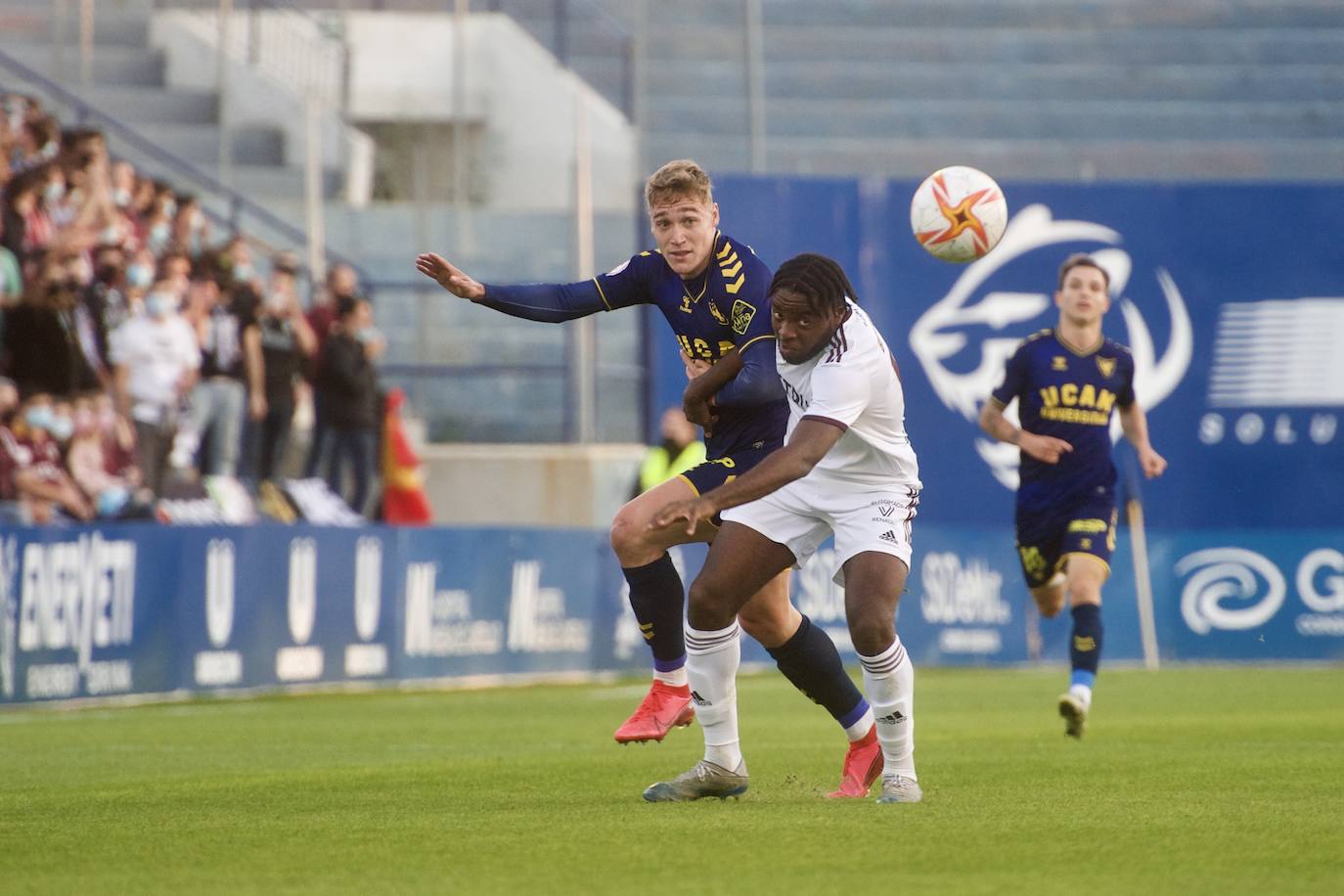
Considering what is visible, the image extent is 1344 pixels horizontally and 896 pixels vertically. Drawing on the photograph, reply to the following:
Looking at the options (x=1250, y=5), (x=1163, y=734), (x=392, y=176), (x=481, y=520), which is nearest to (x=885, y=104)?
(x=1250, y=5)

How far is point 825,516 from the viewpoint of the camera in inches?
302

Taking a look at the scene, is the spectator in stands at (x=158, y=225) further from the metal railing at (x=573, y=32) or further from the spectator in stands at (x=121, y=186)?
the metal railing at (x=573, y=32)

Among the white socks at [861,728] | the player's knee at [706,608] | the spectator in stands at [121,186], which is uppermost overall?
the spectator in stands at [121,186]

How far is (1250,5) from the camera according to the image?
32.5 meters

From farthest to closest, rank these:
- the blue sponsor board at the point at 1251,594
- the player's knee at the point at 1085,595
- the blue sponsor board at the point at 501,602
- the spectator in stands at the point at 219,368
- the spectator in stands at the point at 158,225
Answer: the blue sponsor board at the point at 1251,594 < the spectator in stands at the point at 158,225 < the spectator in stands at the point at 219,368 < the blue sponsor board at the point at 501,602 < the player's knee at the point at 1085,595

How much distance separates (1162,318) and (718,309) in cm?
1663

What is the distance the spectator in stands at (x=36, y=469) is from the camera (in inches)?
618

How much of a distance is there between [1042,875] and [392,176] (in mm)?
20211

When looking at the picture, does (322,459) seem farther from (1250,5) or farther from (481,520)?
(1250,5)

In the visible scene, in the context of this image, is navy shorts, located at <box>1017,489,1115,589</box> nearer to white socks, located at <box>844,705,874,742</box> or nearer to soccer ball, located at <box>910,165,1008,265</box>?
soccer ball, located at <box>910,165,1008,265</box>

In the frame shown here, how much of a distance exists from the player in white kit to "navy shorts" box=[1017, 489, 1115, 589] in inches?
174

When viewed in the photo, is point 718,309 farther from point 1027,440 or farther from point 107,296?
point 107,296

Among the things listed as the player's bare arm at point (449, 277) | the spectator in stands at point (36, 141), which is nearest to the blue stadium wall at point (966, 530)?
the spectator in stands at point (36, 141)

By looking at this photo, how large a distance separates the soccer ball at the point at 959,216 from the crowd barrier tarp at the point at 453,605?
5.05m
